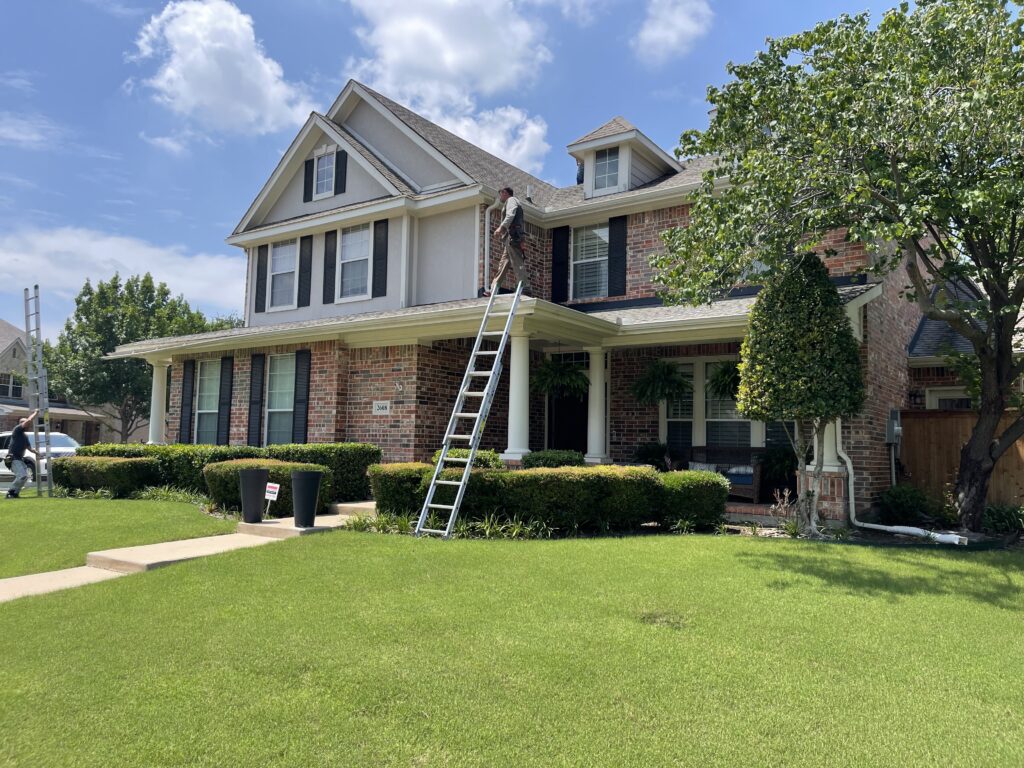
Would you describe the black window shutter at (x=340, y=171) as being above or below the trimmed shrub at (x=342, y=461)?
above

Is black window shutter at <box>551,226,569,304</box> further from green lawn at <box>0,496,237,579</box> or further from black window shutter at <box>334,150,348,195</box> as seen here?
green lawn at <box>0,496,237,579</box>

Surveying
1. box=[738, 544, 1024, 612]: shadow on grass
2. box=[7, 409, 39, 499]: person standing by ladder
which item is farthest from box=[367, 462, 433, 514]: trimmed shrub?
box=[7, 409, 39, 499]: person standing by ladder

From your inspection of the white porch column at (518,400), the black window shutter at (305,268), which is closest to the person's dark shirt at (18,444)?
the black window shutter at (305,268)

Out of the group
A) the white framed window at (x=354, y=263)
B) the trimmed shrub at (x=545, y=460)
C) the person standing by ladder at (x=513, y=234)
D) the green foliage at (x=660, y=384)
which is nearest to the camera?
the person standing by ladder at (x=513, y=234)

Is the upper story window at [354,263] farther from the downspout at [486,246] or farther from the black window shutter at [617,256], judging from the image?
the black window shutter at [617,256]

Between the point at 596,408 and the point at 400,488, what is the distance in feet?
14.7

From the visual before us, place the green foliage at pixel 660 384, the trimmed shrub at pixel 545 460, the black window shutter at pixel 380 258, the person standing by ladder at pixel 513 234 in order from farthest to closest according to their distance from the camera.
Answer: the black window shutter at pixel 380 258
the green foliage at pixel 660 384
the trimmed shrub at pixel 545 460
the person standing by ladder at pixel 513 234

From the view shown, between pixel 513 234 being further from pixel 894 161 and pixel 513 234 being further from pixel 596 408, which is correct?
pixel 894 161

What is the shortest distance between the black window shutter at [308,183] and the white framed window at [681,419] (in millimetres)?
9321

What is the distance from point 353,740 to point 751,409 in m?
7.24

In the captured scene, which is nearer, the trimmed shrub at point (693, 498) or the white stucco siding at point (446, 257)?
the trimmed shrub at point (693, 498)

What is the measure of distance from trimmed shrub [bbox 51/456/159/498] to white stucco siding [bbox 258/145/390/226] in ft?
21.6

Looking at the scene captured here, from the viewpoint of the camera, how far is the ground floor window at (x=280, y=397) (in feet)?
49.6

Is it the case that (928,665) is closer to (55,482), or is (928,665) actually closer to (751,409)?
(751,409)
